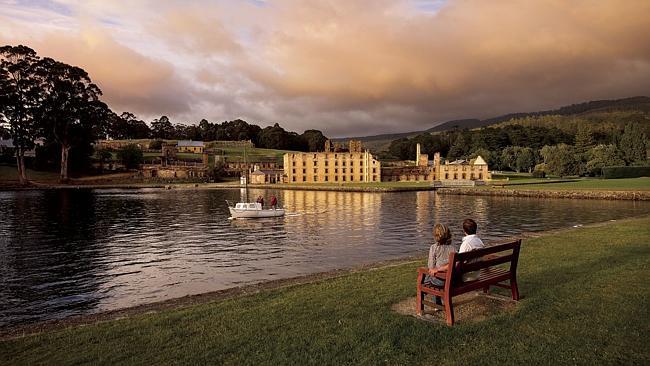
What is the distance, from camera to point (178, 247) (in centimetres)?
2670

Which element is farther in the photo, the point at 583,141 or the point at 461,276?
the point at 583,141

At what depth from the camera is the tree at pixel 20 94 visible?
89188 mm

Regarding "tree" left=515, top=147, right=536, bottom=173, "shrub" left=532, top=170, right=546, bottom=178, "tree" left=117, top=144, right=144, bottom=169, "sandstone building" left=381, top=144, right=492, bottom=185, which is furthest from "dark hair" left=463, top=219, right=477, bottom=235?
"tree" left=515, top=147, right=536, bottom=173

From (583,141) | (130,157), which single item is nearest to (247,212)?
(130,157)

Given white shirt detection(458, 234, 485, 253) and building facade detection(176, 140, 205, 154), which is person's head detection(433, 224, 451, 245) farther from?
building facade detection(176, 140, 205, 154)

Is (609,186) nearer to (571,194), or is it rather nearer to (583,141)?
(571,194)

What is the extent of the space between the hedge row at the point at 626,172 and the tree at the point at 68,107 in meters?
120

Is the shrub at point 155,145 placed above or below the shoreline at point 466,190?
above

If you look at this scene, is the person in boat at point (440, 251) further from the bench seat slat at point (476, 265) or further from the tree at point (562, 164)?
the tree at point (562, 164)

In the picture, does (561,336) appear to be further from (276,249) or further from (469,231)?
(276,249)

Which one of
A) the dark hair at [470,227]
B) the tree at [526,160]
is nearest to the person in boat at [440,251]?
the dark hair at [470,227]

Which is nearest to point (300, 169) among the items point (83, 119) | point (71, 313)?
point (83, 119)

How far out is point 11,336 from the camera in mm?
9406

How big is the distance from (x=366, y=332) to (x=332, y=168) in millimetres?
131716
